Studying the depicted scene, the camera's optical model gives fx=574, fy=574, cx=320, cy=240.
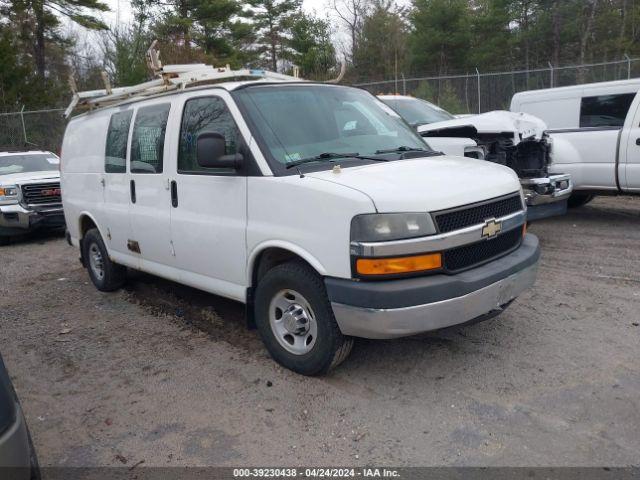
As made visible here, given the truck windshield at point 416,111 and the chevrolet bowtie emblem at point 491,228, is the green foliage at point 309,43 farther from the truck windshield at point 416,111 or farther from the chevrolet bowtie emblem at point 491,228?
the chevrolet bowtie emblem at point 491,228

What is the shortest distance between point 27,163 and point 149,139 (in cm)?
733

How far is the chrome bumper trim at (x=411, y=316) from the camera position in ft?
10.9

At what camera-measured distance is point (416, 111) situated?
9609 millimetres

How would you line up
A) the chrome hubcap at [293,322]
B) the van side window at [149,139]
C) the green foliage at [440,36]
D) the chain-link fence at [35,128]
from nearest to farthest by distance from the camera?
1. the chrome hubcap at [293,322]
2. the van side window at [149,139]
3. the chain-link fence at [35,128]
4. the green foliage at [440,36]

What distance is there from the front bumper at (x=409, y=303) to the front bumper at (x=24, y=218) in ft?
26.1

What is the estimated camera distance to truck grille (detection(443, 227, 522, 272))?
3.54 metres

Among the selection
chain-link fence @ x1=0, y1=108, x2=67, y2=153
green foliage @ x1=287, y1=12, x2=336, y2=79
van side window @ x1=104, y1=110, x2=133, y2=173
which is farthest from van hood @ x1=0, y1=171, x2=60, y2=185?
green foliage @ x1=287, y1=12, x2=336, y2=79

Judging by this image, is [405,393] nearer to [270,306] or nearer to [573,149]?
[270,306]

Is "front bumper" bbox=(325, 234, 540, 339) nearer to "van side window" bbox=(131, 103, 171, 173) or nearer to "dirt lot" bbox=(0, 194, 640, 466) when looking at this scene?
"dirt lot" bbox=(0, 194, 640, 466)

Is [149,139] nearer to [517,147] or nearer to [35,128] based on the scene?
[517,147]

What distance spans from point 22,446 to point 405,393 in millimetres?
2266

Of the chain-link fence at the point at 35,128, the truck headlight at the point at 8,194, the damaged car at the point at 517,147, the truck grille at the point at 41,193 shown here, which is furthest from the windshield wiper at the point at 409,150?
the chain-link fence at the point at 35,128

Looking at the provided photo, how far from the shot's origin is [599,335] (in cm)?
444

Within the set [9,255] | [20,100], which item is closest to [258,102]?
[9,255]
